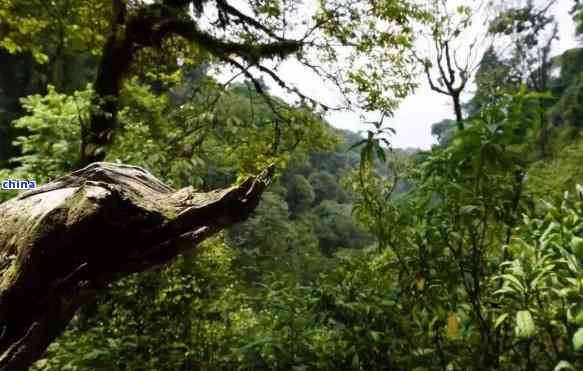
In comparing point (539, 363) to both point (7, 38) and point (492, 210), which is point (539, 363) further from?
point (7, 38)

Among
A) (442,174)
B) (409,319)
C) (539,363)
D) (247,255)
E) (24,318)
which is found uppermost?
(442,174)

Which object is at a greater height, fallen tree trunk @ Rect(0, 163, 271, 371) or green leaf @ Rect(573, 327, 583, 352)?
fallen tree trunk @ Rect(0, 163, 271, 371)

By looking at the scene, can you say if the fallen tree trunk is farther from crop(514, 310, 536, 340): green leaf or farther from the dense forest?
crop(514, 310, 536, 340): green leaf

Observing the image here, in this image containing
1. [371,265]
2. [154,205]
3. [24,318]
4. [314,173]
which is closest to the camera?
[24,318]

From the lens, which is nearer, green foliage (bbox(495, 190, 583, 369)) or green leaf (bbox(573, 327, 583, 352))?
green leaf (bbox(573, 327, 583, 352))

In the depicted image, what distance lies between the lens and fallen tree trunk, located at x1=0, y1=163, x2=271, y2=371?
3.55 ft

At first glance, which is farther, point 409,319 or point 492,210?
point 409,319

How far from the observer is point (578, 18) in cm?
2055

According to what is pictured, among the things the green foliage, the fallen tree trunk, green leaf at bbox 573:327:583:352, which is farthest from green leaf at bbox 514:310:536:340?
the fallen tree trunk

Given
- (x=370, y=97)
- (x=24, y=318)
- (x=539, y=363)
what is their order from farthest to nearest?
(x=370, y=97) → (x=539, y=363) → (x=24, y=318)

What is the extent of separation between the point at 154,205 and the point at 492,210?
146 centimetres

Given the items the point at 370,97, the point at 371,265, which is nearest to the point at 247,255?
the point at 370,97

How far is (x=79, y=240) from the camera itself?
3.72ft

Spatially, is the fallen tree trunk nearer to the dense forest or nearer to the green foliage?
the dense forest
